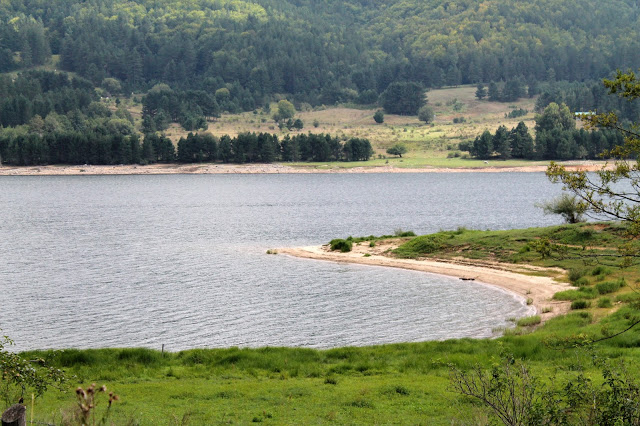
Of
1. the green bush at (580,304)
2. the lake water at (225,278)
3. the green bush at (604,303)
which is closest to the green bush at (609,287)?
the green bush at (580,304)

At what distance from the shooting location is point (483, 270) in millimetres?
42250

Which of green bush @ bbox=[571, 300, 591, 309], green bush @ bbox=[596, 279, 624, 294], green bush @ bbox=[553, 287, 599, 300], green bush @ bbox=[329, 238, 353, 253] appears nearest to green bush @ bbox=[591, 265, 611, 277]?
green bush @ bbox=[553, 287, 599, 300]

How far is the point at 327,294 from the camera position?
3841 cm

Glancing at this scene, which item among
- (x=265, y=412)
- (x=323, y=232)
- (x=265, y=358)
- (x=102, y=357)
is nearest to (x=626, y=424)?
(x=265, y=412)

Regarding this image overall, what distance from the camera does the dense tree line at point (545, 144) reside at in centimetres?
14850

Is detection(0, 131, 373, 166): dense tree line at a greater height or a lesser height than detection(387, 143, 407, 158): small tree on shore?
greater

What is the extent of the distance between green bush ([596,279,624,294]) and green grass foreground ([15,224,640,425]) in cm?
366

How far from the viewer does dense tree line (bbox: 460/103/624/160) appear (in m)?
148

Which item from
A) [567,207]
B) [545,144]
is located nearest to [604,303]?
[567,207]

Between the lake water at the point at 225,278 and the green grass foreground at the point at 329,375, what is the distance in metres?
5.13

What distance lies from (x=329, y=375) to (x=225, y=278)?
25.5 m

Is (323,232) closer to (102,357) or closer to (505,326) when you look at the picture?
(505,326)

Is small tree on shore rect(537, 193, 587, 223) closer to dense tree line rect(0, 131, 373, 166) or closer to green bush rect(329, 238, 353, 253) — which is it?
green bush rect(329, 238, 353, 253)

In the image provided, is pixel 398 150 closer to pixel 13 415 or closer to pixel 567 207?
pixel 567 207
